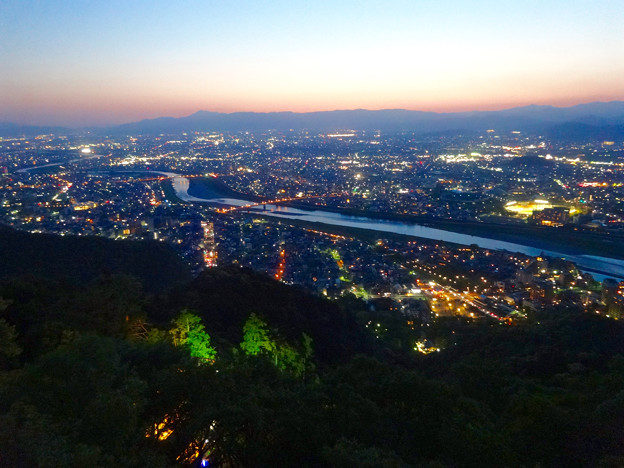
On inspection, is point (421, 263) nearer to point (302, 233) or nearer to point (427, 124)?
point (302, 233)

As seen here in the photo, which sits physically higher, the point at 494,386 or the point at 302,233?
the point at 494,386

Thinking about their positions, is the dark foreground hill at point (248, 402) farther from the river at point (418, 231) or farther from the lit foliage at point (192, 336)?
the river at point (418, 231)

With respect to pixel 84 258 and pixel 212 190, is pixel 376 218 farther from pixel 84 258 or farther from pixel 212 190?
pixel 84 258

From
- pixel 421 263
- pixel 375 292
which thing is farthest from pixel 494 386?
pixel 421 263

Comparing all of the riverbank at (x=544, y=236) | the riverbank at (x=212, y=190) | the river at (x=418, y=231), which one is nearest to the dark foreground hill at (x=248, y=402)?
the river at (x=418, y=231)

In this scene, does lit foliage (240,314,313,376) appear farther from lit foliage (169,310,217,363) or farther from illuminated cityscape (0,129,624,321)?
illuminated cityscape (0,129,624,321)

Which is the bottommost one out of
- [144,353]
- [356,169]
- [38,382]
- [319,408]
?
[356,169]
